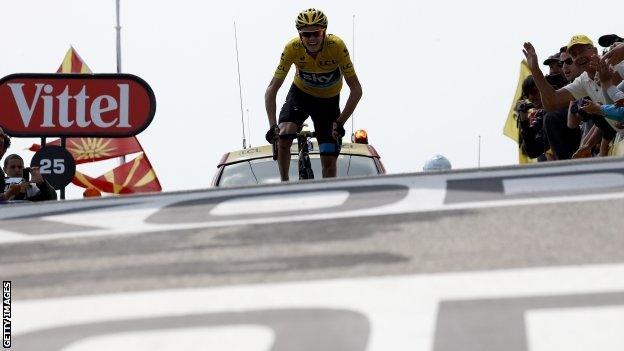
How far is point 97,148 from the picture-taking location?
2767 centimetres

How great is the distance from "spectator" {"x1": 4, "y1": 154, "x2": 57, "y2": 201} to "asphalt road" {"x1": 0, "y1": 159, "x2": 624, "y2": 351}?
5800 millimetres

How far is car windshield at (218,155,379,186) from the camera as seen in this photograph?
31.3ft

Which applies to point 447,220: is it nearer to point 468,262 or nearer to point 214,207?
point 468,262

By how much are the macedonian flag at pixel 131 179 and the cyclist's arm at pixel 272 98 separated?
53.9ft

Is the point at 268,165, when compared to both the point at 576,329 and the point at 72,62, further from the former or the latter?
the point at 72,62

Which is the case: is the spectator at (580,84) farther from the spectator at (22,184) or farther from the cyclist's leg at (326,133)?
the spectator at (22,184)

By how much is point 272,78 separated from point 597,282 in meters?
6.96

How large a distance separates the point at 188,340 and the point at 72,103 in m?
10.5

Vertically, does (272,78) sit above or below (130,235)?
above

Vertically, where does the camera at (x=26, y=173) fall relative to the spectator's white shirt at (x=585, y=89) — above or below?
below

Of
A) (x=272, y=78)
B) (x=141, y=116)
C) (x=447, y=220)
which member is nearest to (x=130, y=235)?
(x=447, y=220)

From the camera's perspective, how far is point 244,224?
2902 millimetres

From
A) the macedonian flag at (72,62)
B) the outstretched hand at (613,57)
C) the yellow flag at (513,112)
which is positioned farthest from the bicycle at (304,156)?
the macedonian flag at (72,62)

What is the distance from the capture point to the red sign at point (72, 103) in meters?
12.1
